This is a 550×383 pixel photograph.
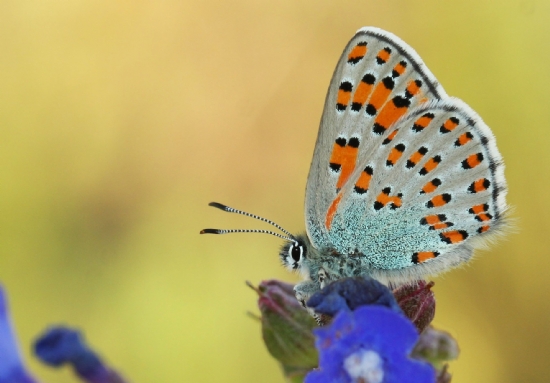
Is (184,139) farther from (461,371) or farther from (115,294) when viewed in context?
(461,371)

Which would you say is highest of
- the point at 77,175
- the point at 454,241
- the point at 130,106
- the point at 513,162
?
the point at 130,106

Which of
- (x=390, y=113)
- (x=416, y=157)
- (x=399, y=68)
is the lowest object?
(x=416, y=157)

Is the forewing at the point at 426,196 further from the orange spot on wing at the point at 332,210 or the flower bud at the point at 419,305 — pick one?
the flower bud at the point at 419,305

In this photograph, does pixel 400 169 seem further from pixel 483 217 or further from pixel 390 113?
pixel 483 217

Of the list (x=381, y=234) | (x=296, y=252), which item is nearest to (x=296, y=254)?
(x=296, y=252)

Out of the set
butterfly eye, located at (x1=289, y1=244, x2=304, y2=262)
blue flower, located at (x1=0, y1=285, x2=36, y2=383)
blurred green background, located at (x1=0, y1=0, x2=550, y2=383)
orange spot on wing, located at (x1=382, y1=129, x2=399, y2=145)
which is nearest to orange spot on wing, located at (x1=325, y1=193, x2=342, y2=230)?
butterfly eye, located at (x1=289, y1=244, x2=304, y2=262)

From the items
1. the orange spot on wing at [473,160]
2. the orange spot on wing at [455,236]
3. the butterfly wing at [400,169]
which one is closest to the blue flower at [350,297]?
the butterfly wing at [400,169]

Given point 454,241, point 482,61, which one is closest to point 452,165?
point 454,241
